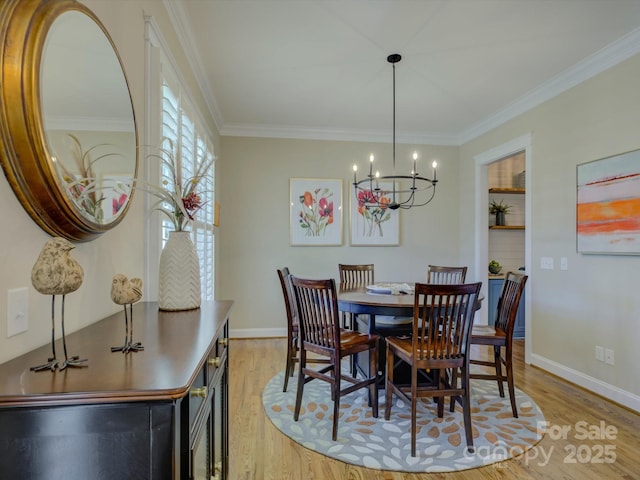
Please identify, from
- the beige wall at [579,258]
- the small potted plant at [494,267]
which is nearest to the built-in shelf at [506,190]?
the small potted plant at [494,267]

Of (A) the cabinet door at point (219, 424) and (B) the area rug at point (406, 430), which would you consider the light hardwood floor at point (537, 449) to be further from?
(A) the cabinet door at point (219, 424)

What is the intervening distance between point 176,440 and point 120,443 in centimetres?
10

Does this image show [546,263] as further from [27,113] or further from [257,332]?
[27,113]

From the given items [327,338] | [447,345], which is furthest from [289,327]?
[447,345]

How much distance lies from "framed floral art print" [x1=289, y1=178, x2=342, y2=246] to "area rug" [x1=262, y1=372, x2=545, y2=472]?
2.13 m

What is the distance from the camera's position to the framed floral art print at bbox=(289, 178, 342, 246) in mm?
4547

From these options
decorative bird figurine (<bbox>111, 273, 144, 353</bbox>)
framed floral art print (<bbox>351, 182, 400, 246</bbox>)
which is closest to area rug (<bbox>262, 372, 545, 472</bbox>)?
decorative bird figurine (<bbox>111, 273, 144, 353</bbox>)

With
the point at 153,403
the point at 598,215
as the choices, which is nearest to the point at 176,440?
the point at 153,403

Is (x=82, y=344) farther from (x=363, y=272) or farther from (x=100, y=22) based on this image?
(x=363, y=272)

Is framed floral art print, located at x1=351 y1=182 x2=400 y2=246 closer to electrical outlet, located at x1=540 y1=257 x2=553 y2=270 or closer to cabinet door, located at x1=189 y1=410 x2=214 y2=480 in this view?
electrical outlet, located at x1=540 y1=257 x2=553 y2=270

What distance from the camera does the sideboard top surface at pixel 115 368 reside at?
0.67 metres

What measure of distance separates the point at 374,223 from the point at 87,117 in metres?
3.89

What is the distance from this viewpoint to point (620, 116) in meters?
2.68

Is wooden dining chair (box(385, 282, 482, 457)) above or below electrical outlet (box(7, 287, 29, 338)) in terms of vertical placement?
below
